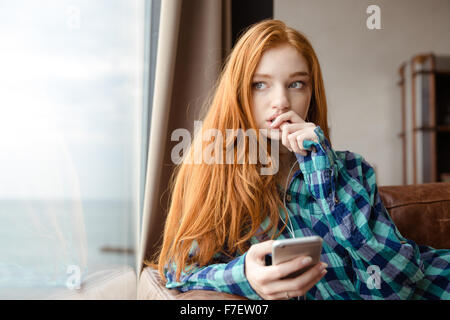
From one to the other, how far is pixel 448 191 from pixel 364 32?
247cm

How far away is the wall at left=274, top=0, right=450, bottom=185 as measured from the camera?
3.12 meters

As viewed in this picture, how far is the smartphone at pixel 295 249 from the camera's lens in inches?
22.3

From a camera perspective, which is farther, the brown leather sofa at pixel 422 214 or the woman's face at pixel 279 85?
the brown leather sofa at pixel 422 214

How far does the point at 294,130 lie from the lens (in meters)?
0.79

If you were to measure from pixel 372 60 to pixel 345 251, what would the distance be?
292cm

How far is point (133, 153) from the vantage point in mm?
1169

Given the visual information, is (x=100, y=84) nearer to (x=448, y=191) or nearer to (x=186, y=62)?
(x=186, y=62)

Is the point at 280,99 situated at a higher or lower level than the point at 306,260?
higher

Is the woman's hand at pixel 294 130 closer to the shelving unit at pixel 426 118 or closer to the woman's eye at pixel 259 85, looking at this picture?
the woman's eye at pixel 259 85

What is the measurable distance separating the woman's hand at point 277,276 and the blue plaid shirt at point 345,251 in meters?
0.03

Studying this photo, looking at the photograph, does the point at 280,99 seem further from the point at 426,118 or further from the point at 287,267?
the point at 426,118
